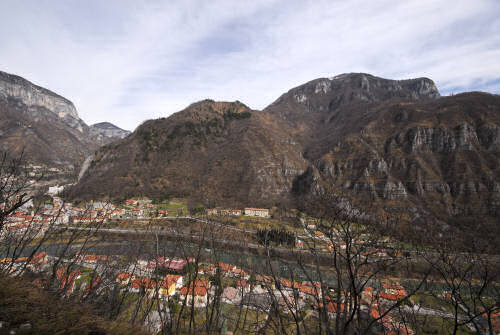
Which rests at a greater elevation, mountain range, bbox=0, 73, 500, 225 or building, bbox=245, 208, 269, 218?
mountain range, bbox=0, 73, 500, 225

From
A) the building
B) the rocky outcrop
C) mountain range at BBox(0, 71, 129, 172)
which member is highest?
mountain range at BBox(0, 71, 129, 172)

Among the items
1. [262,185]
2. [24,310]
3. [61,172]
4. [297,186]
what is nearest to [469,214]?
[297,186]

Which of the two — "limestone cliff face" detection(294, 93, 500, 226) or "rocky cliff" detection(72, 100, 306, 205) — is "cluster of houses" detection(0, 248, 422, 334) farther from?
"rocky cliff" detection(72, 100, 306, 205)

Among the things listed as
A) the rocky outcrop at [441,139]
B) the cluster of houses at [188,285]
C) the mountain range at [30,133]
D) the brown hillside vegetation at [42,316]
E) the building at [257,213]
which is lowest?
the building at [257,213]

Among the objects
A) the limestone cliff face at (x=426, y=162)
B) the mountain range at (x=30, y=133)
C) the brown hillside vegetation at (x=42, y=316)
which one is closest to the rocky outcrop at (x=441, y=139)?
the limestone cliff face at (x=426, y=162)

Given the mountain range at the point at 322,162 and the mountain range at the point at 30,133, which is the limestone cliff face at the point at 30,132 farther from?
the mountain range at the point at 322,162

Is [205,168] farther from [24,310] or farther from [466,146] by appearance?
[466,146]

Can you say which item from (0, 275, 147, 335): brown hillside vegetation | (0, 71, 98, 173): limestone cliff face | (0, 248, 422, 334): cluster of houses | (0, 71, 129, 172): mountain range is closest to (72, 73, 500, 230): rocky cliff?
(0, 71, 129, 172): mountain range

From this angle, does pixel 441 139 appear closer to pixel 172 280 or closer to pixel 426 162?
pixel 426 162

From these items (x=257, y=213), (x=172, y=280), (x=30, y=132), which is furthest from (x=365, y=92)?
(x=30, y=132)

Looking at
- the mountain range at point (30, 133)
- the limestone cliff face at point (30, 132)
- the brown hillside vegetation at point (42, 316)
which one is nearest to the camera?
the brown hillside vegetation at point (42, 316)
